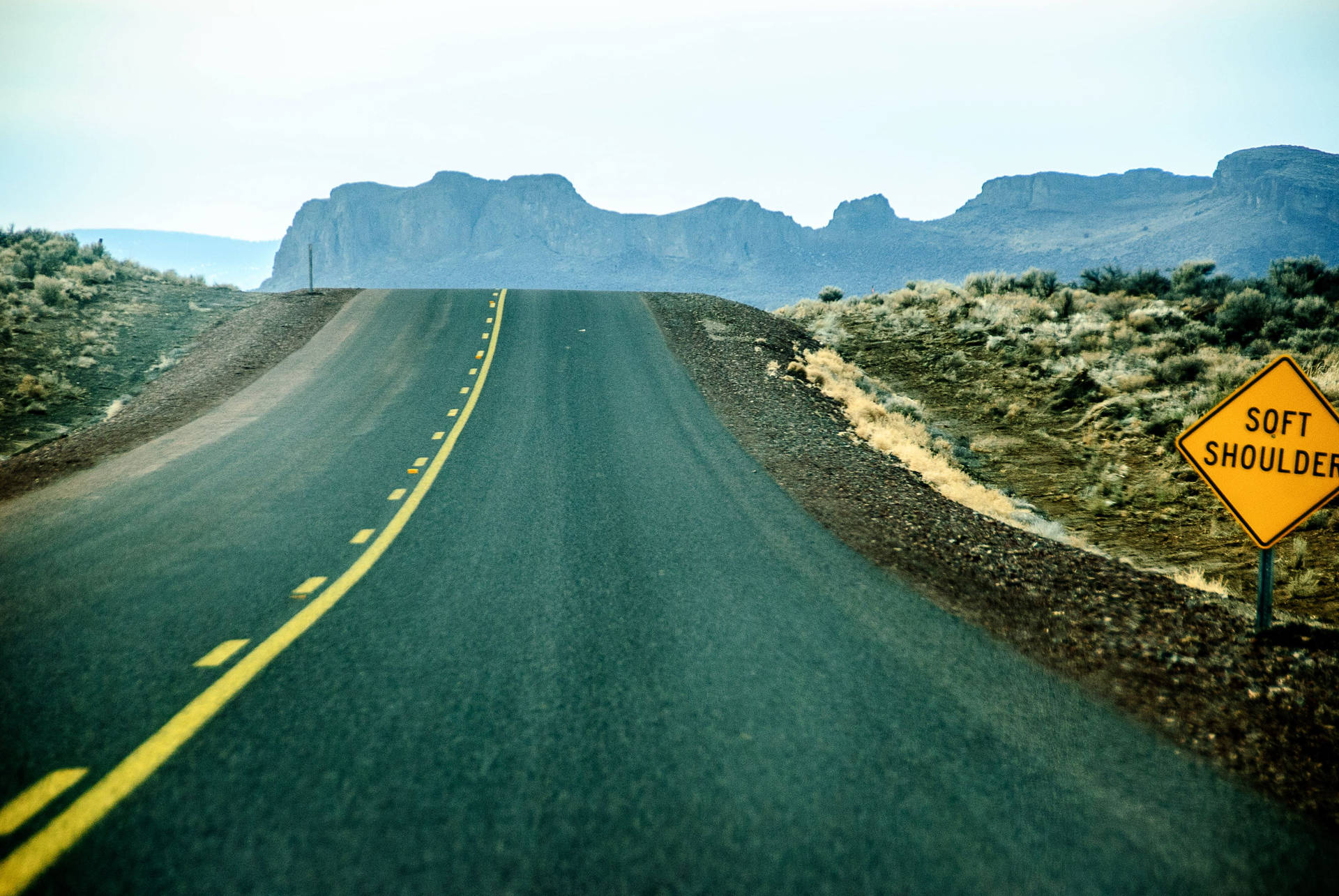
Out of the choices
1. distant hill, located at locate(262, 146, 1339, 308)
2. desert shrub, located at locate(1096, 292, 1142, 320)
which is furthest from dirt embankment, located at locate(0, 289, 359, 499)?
distant hill, located at locate(262, 146, 1339, 308)

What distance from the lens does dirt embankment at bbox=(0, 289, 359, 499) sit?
29.4 ft

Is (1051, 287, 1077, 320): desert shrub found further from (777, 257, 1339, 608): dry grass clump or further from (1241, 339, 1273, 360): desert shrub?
(1241, 339, 1273, 360): desert shrub

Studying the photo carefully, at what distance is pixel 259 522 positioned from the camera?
21.6 feet

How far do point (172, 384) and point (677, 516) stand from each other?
37.1ft

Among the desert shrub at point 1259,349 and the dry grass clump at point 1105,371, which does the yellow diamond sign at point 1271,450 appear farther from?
the desert shrub at point 1259,349

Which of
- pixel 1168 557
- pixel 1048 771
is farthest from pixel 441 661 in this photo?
pixel 1168 557

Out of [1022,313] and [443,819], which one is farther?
[1022,313]

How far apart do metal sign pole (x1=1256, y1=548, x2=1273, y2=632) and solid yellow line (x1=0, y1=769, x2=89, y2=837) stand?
6606mm

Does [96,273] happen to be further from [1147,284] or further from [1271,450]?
[1147,284]

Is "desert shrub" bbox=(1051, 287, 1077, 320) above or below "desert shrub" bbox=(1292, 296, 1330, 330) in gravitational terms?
above

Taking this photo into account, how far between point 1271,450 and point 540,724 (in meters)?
4.95

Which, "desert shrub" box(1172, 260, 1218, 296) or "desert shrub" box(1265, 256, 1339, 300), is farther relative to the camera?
"desert shrub" box(1172, 260, 1218, 296)

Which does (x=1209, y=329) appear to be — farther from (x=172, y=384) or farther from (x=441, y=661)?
(x=172, y=384)

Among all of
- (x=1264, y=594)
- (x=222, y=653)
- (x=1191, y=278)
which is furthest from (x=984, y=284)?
(x=222, y=653)
